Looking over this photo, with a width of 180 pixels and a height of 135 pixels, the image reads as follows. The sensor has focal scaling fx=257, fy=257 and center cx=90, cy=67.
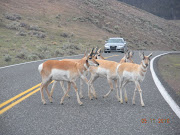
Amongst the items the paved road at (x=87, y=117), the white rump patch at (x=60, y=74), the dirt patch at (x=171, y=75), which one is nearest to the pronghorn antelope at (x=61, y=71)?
the white rump patch at (x=60, y=74)

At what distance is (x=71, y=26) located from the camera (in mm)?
51156

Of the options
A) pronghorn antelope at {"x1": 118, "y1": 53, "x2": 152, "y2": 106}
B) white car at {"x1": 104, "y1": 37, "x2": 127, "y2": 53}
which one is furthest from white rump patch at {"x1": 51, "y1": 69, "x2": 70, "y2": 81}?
white car at {"x1": 104, "y1": 37, "x2": 127, "y2": 53}

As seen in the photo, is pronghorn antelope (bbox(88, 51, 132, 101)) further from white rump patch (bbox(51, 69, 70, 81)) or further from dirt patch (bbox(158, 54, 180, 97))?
dirt patch (bbox(158, 54, 180, 97))

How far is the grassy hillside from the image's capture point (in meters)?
36.4

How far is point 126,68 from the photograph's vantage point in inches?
300


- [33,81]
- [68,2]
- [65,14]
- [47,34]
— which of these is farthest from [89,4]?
[33,81]

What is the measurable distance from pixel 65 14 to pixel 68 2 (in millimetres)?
8758

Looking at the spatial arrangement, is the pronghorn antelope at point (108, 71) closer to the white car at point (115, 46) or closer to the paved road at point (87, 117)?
the paved road at point (87, 117)

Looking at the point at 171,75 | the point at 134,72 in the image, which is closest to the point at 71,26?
the point at 171,75

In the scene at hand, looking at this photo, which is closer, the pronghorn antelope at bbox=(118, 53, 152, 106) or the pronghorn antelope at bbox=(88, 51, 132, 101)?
the pronghorn antelope at bbox=(118, 53, 152, 106)

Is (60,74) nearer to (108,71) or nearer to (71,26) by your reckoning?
(108,71)

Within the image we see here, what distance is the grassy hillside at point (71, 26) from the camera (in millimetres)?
36375

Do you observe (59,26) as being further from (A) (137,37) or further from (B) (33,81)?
(B) (33,81)

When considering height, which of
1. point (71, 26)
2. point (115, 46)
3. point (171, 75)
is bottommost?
point (115, 46)
